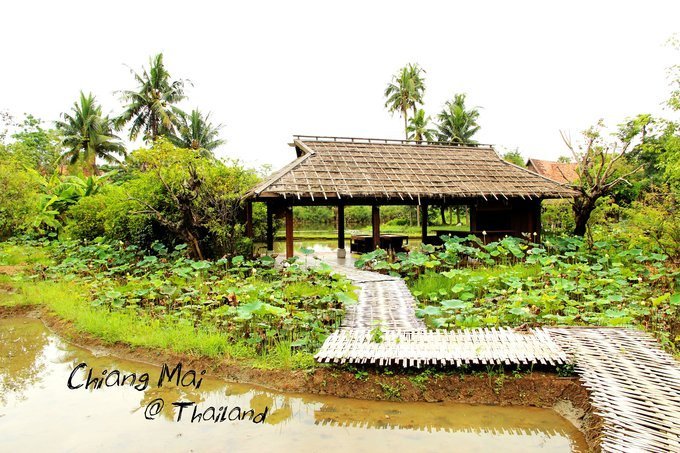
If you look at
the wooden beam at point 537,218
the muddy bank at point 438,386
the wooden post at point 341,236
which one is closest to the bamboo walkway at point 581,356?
the muddy bank at point 438,386

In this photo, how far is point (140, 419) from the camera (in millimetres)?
5043

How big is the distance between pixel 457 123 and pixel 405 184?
58.6 feet

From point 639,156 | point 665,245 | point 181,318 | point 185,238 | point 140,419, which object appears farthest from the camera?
point 639,156

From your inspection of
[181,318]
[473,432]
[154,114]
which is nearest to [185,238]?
[181,318]

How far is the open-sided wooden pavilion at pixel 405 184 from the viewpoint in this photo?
1070 centimetres

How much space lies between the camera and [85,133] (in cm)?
2514

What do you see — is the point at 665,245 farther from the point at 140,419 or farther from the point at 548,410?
the point at 140,419

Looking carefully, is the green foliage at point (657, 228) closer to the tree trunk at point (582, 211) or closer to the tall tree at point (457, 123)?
the tree trunk at point (582, 211)

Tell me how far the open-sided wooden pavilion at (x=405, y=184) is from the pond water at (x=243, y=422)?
200 inches

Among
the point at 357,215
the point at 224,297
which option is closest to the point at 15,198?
the point at 224,297

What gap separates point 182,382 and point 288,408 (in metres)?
1.68

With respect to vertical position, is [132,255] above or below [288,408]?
above

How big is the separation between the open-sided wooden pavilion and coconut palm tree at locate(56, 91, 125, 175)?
673 inches

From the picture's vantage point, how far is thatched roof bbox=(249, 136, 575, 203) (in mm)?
10594
